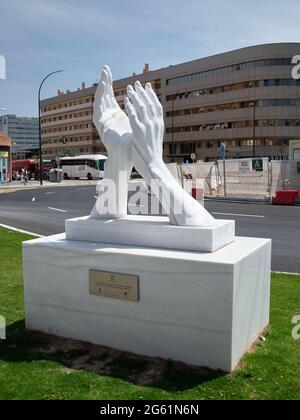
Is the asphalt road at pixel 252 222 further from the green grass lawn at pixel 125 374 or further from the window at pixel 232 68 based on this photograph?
the window at pixel 232 68

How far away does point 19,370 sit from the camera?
14.1 ft

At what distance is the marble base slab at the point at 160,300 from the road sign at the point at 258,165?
62.7 feet

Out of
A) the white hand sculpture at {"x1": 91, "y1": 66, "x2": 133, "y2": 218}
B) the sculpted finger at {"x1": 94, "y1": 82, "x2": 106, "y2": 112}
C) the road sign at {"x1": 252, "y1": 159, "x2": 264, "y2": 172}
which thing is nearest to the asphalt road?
the road sign at {"x1": 252, "y1": 159, "x2": 264, "y2": 172}

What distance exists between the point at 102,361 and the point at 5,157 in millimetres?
43097

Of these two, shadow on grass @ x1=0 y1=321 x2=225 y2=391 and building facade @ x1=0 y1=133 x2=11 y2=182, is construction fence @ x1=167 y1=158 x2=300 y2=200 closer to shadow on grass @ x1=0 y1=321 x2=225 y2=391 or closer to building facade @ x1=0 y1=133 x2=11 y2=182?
shadow on grass @ x1=0 y1=321 x2=225 y2=391

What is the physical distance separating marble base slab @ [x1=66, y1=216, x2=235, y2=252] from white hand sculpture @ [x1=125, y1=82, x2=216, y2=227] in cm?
18

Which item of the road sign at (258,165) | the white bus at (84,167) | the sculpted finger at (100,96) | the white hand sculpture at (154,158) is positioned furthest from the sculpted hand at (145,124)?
the white bus at (84,167)

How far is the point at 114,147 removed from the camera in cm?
553

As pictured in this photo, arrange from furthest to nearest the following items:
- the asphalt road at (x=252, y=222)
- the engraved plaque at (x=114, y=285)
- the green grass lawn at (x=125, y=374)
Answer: the asphalt road at (x=252, y=222), the engraved plaque at (x=114, y=285), the green grass lawn at (x=125, y=374)

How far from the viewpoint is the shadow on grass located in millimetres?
4109

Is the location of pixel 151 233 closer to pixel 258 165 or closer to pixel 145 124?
pixel 145 124

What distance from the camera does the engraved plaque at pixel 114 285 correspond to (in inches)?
182
